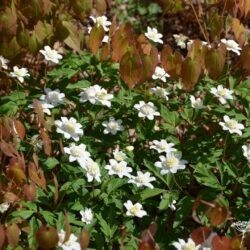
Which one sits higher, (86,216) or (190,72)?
(190,72)

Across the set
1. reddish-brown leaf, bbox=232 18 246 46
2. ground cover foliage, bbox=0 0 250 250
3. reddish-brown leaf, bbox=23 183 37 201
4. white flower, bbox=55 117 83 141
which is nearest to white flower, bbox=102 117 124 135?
ground cover foliage, bbox=0 0 250 250

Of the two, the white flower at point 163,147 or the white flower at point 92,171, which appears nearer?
the white flower at point 92,171

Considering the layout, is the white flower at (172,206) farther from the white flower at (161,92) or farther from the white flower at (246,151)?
the white flower at (161,92)

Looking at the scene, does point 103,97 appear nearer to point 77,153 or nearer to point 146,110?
point 146,110

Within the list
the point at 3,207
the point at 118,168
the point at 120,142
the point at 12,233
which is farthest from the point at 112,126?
the point at 12,233

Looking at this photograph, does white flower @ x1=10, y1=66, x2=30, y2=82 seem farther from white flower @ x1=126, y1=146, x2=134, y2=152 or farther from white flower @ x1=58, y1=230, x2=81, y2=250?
white flower @ x1=58, y1=230, x2=81, y2=250

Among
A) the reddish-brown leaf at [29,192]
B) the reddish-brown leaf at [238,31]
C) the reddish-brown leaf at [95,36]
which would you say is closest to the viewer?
the reddish-brown leaf at [29,192]

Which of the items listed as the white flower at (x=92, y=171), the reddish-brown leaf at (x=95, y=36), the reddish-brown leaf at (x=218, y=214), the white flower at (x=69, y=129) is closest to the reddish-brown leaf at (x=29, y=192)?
the white flower at (x=92, y=171)
